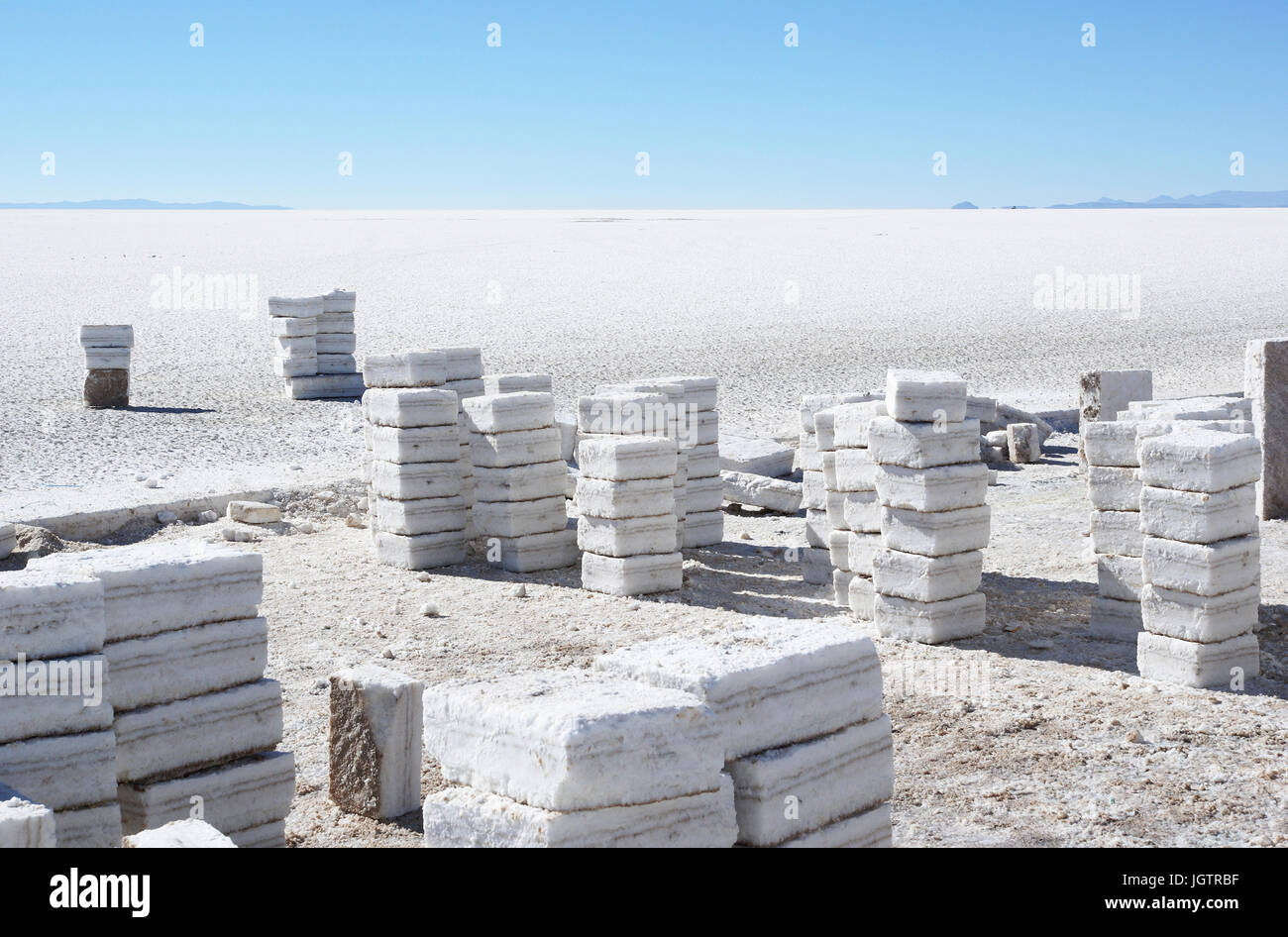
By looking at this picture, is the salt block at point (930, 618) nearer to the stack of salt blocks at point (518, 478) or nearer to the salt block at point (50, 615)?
the stack of salt blocks at point (518, 478)

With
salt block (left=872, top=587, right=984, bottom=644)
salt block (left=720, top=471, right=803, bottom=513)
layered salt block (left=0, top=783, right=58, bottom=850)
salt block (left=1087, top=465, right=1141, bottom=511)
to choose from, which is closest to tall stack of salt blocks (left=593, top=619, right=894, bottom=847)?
layered salt block (left=0, top=783, right=58, bottom=850)

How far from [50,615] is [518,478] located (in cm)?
775

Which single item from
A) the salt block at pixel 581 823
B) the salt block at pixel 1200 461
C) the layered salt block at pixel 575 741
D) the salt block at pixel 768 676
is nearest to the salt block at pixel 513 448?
the salt block at pixel 1200 461

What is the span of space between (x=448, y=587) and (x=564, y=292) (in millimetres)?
37773

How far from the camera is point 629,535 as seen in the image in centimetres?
1234

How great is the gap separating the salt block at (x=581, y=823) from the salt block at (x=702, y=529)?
954 centimetres

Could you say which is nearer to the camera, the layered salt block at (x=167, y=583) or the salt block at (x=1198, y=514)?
the layered salt block at (x=167, y=583)

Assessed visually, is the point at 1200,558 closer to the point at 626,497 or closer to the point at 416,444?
the point at 626,497

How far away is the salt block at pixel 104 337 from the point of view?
72.7 ft

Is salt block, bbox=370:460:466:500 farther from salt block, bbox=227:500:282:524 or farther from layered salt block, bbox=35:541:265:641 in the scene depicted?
layered salt block, bbox=35:541:265:641

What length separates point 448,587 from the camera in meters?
12.8

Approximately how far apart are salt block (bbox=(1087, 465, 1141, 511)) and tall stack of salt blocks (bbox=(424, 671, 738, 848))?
671cm

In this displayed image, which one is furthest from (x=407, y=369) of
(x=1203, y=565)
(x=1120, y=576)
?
(x=1203, y=565)
